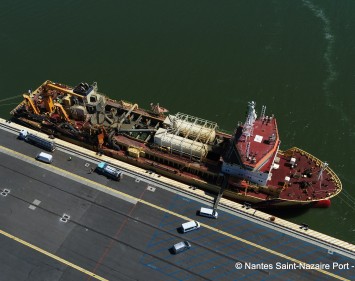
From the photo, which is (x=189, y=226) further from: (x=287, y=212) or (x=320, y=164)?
(x=320, y=164)

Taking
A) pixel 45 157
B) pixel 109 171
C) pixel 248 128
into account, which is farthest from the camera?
pixel 45 157

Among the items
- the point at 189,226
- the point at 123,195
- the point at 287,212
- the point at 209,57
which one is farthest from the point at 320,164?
the point at 209,57

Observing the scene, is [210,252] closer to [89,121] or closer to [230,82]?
[89,121]

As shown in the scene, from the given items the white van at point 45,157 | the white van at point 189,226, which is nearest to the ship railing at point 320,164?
the white van at point 189,226

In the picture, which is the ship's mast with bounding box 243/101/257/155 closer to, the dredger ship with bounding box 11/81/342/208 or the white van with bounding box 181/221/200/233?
the dredger ship with bounding box 11/81/342/208

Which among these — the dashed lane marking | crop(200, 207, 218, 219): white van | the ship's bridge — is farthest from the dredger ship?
the dashed lane marking
